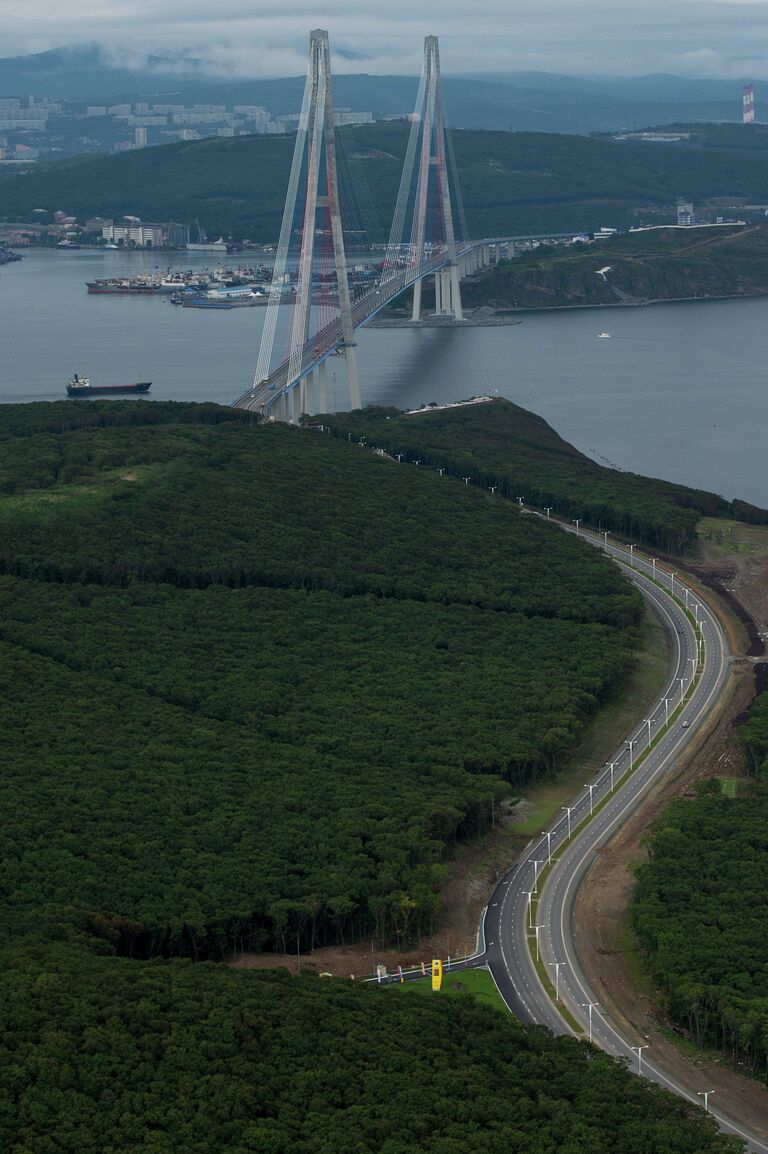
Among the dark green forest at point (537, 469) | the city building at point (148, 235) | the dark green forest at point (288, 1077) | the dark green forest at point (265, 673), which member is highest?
the city building at point (148, 235)

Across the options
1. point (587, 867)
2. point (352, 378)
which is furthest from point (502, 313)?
point (587, 867)

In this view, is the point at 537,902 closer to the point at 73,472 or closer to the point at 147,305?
the point at 73,472

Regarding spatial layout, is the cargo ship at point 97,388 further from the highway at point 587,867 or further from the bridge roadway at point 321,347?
the highway at point 587,867

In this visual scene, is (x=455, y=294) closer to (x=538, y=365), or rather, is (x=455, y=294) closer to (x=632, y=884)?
(x=538, y=365)

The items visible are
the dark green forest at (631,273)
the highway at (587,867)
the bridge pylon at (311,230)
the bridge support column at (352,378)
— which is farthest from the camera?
the dark green forest at (631,273)

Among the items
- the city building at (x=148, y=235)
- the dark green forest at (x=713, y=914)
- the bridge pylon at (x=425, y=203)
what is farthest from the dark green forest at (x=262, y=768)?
the city building at (x=148, y=235)

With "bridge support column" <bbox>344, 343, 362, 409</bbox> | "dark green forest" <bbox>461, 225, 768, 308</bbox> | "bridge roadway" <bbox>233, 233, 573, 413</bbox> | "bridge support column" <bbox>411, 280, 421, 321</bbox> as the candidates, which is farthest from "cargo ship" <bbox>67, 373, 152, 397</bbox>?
"dark green forest" <bbox>461, 225, 768, 308</bbox>
